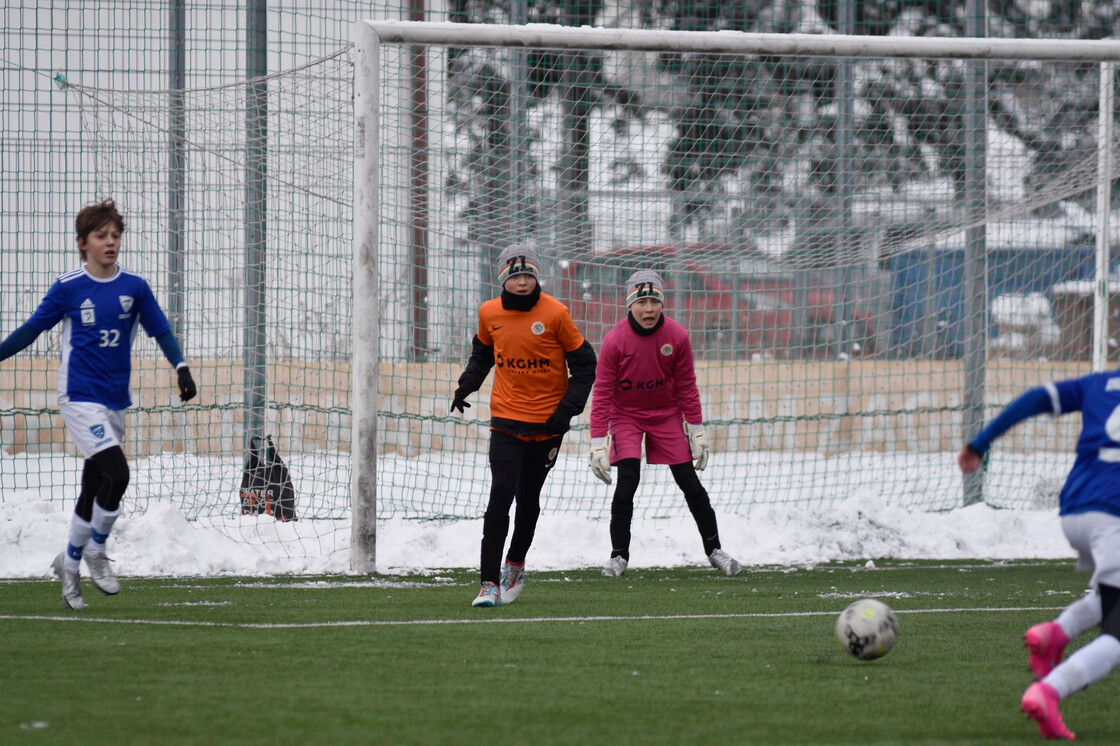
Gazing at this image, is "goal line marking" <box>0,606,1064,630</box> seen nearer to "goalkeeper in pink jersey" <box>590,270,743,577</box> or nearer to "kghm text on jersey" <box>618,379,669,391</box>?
"goalkeeper in pink jersey" <box>590,270,743,577</box>

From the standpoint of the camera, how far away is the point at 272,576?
7605mm

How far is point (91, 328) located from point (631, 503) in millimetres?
3598

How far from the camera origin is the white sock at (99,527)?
19.5ft

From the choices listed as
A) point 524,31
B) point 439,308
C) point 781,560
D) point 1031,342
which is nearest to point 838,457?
point 1031,342

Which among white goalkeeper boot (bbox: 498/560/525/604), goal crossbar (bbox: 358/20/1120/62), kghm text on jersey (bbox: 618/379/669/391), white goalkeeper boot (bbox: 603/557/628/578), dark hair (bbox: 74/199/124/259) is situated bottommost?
white goalkeeper boot (bbox: 603/557/628/578)

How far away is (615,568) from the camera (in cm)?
782

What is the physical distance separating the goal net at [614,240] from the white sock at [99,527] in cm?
209

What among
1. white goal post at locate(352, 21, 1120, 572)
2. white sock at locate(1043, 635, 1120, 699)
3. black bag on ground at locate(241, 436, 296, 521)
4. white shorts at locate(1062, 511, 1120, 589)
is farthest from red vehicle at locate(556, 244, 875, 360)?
white sock at locate(1043, 635, 1120, 699)

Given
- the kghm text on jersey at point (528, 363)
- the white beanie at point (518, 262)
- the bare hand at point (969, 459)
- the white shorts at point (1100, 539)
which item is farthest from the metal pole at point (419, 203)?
the white shorts at point (1100, 539)

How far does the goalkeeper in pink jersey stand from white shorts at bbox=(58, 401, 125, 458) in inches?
119

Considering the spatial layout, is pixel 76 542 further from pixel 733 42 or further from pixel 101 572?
pixel 733 42

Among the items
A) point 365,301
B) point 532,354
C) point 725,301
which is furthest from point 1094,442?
point 725,301

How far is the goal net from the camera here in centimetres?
873

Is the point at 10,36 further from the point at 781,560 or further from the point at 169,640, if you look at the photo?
the point at 781,560
